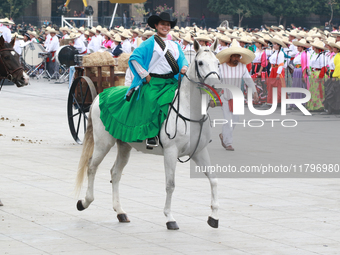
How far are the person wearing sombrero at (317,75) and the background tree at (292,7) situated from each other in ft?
151

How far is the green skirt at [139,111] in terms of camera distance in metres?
6.72

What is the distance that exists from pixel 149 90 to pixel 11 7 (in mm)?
54362

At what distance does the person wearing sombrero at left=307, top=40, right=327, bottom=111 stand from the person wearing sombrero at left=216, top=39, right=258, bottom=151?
22.3 ft

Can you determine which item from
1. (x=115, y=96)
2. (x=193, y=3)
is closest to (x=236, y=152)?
(x=115, y=96)

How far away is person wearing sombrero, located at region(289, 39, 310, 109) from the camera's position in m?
19.1

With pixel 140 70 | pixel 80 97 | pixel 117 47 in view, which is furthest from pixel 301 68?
pixel 140 70

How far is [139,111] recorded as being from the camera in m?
6.92

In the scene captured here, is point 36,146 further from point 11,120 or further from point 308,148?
point 308,148

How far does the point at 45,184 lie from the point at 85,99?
398cm

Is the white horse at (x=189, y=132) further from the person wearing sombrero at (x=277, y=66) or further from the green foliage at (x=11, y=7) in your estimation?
the green foliage at (x=11, y=7)

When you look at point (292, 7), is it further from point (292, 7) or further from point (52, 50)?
point (52, 50)

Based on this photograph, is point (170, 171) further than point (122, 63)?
No

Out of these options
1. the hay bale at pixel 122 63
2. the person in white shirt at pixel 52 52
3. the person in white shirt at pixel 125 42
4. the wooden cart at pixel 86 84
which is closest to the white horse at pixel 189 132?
the wooden cart at pixel 86 84

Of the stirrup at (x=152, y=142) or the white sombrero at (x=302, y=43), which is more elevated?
the white sombrero at (x=302, y=43)
